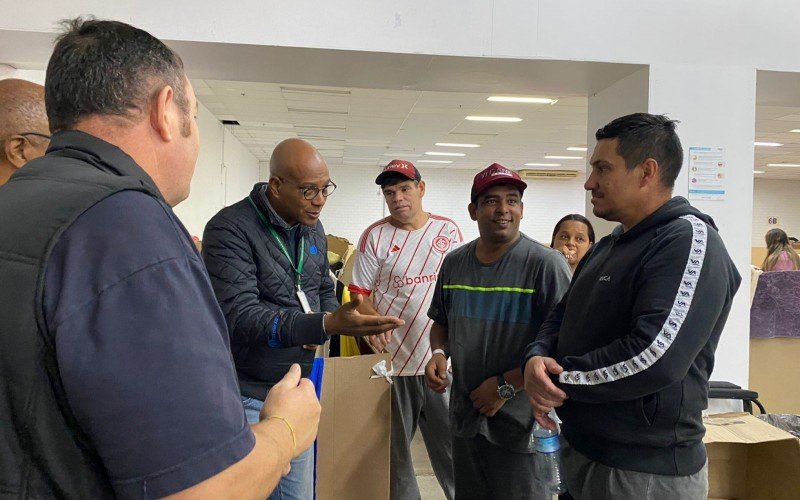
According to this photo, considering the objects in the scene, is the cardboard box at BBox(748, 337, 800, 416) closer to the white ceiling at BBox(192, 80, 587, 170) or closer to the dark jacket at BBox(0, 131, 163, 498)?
the white ceiling at BBox(192, 80, 587, 170)

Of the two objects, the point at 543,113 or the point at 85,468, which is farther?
the point at 543,113

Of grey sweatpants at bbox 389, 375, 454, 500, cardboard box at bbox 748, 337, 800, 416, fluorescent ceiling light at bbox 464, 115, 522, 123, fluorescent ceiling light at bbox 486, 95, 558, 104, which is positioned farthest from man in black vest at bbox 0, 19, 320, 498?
fluorescent ceiling light at bbox 464, 115, 522, 123

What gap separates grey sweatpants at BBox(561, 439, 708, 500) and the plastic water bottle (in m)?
0.39

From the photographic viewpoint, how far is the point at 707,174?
2.98m

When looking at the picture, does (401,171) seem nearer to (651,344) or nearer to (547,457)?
(547,457)

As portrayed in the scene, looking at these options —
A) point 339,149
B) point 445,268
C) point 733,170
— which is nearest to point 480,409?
point 445,268

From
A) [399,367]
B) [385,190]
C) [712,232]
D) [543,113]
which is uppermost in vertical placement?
[543,113]

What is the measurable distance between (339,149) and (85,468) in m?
12.0

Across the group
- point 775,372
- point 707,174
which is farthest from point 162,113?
point 775,372

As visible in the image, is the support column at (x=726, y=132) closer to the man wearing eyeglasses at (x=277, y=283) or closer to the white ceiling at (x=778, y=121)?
the white ceiling at (x=778, y=121)

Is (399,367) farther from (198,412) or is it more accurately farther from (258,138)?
(258,138)

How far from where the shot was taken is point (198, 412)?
22.8 inches

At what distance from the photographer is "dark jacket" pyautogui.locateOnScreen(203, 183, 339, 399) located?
1539 millimetres

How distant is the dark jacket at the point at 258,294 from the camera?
60.6 inches
